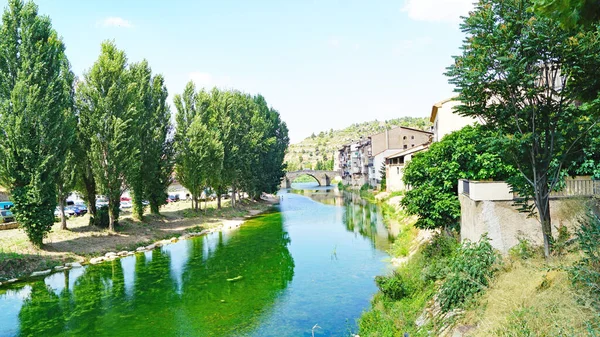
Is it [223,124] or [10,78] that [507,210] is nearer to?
[10,78]

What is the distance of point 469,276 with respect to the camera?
487 inches

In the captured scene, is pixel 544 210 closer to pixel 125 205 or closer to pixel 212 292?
pixel 212 292

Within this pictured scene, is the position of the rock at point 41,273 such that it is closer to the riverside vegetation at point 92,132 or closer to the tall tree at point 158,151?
the riverside vegetation at point 92,132

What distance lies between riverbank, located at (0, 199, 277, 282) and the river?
6.68 ft

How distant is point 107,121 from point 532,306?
32103 mm

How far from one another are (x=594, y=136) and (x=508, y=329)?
7838 mm

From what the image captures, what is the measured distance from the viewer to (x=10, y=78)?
26.5 meters

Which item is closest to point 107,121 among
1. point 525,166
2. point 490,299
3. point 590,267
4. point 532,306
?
point 525,166

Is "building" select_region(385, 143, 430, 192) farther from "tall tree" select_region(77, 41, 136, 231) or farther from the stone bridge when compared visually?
the stone bridge

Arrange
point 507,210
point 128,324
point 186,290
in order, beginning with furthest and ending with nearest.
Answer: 1. point 186,290
2. point 128,324
3. point 507,210

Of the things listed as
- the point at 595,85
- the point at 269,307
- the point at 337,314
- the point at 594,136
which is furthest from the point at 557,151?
the point at 269,307

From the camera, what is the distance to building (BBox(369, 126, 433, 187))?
3110 inches

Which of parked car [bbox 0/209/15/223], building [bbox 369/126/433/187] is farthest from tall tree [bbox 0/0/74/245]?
building [bbox 369/126/433/187]

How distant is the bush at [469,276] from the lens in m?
12.2
